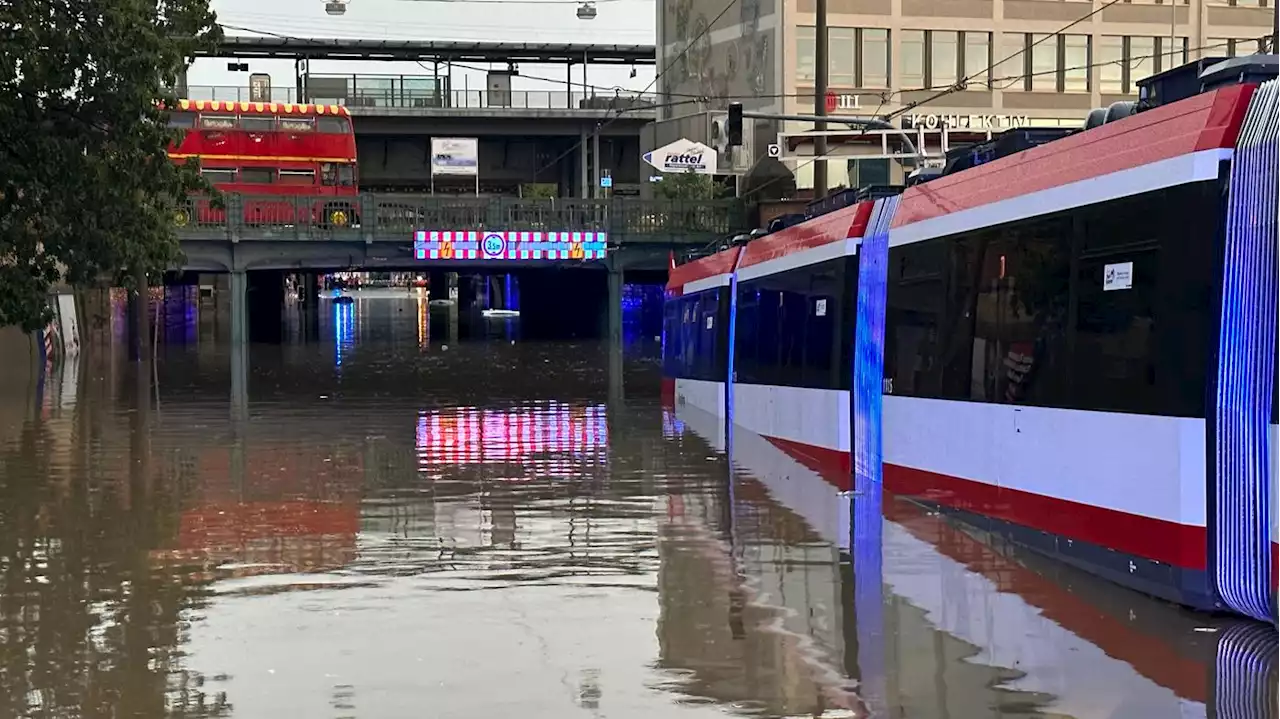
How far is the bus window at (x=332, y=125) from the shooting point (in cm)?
5672

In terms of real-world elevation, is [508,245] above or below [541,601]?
above

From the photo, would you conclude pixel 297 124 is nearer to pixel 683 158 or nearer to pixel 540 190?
pixel 683 158

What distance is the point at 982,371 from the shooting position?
42.2 ft

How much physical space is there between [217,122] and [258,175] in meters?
2.27

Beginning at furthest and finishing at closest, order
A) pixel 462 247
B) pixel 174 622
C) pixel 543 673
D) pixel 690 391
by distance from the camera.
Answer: pixel 462 247 → pixel 690 391 → pixel 174 622 → pixel 543 673

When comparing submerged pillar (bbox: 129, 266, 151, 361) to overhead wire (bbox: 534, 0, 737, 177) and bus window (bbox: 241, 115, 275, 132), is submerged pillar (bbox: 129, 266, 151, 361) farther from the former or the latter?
overhead wire (bbox: 534, 0, 737, 177)

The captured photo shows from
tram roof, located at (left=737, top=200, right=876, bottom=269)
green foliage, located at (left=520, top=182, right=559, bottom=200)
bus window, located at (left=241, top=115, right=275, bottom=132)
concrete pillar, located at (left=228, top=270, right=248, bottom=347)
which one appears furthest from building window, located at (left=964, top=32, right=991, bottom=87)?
tram roof, located at (left=737, top=200, right=876, bottom=269)

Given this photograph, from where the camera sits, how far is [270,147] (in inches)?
2212

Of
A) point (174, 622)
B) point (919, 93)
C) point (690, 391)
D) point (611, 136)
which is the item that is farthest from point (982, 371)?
point (611, 136)

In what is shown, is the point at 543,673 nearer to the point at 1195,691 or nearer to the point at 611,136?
the point at 1195,691

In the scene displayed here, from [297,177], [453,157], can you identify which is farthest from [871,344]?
[453,157]

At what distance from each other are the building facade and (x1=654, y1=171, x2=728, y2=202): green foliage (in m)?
2.21

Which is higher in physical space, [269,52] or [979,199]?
[269,52]

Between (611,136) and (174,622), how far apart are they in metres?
77.0
